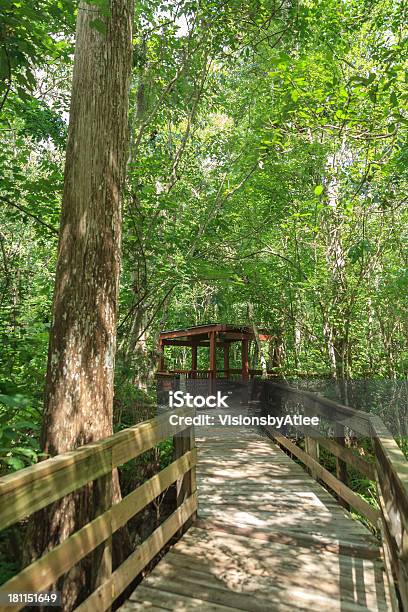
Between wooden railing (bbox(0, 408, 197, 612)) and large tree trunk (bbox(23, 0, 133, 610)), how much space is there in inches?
11.0

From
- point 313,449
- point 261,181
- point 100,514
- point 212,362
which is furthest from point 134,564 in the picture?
point 212,362

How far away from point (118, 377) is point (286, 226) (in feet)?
15.7

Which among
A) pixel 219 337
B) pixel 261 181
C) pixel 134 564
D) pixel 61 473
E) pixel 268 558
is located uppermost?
→ pixel 261 181

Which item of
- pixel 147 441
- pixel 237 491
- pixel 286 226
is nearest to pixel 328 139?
pixel 286 226

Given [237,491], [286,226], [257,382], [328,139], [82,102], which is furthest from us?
A: [257,382]

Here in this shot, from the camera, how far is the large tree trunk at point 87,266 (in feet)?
8.64

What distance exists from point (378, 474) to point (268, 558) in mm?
1009

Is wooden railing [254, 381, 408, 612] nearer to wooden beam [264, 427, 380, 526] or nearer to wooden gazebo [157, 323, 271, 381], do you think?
wooden beam [264, 427, 380, 526]

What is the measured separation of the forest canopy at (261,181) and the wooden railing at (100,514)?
3.44 ft

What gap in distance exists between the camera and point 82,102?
3074 mm

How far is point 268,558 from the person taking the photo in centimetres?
308

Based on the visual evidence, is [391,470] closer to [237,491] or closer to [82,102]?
[237,491]

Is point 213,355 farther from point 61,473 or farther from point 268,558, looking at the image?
point 61,473

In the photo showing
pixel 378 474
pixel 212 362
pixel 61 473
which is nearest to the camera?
pixel 61 473
